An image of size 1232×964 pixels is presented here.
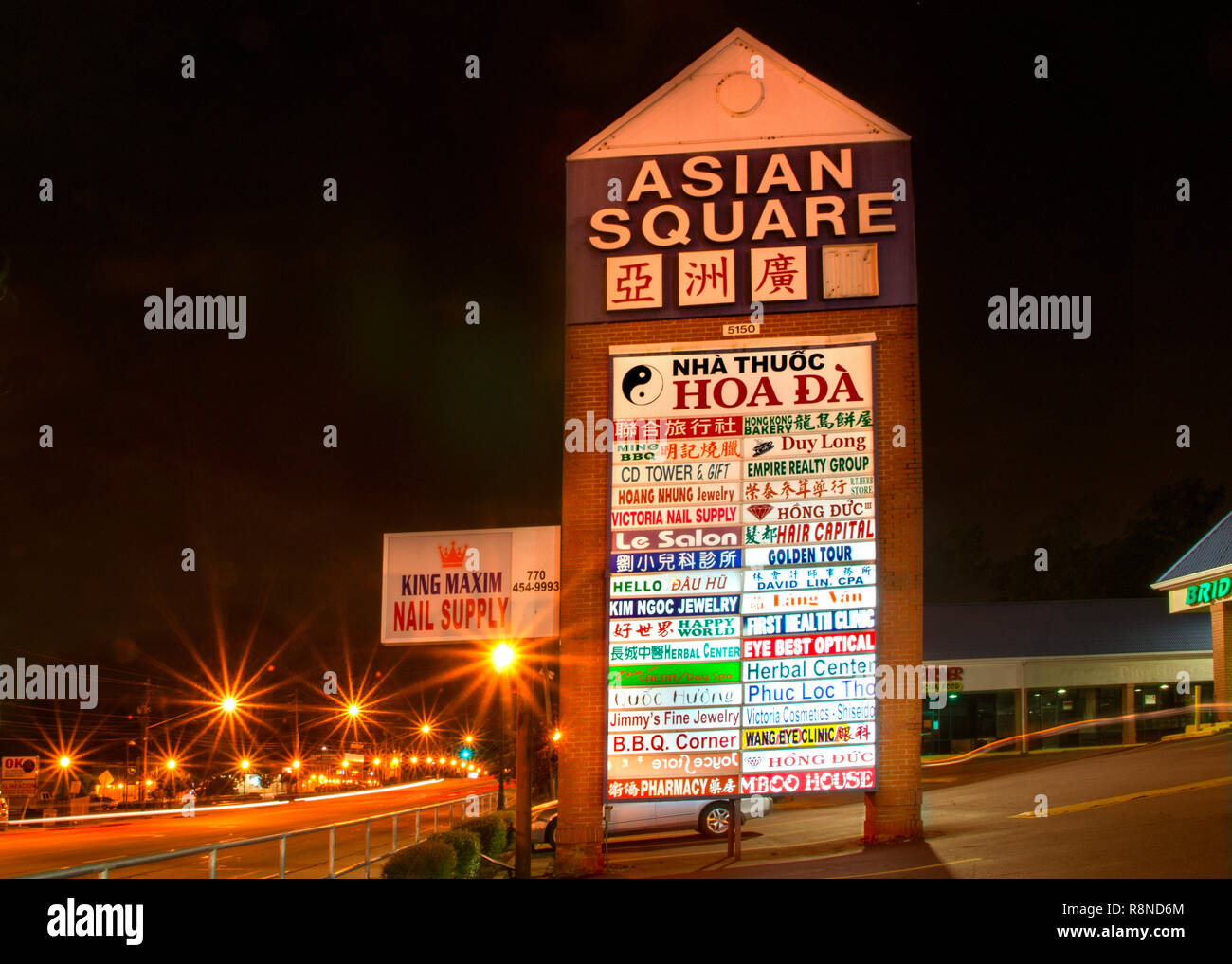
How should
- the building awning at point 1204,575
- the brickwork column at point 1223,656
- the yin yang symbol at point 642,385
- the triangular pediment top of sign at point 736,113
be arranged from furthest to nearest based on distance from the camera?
the brickwork column at point 1223,656 → the building awning at point 1204,575 → the triangular pediment top of sign at point 736,113 → the yin yang symbol at point 642,385

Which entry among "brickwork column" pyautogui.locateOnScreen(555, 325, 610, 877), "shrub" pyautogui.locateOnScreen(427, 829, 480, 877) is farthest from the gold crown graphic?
"shrub" pyautogui.locateOnScreen(427, 829, 480, 877)

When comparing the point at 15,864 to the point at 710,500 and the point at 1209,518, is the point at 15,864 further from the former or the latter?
the point at 1209,518

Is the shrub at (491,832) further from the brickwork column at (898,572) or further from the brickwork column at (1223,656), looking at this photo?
the brickwork column at (1223,656)

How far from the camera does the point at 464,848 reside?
16.9 m

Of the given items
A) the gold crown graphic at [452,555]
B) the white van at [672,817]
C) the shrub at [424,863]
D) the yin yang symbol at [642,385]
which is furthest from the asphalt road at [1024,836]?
the yin yang symbol at [642,385]

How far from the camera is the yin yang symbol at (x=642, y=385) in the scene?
663 inches

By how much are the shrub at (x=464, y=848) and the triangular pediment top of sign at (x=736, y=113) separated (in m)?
10.2

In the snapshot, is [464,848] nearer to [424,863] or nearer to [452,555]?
[424,863]

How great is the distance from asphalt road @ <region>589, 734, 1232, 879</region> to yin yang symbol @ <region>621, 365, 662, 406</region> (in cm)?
669

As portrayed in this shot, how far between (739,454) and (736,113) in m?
5.19

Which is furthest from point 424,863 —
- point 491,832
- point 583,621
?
point 491,832

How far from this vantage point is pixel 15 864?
2358 centimetres

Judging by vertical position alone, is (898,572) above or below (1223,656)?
above

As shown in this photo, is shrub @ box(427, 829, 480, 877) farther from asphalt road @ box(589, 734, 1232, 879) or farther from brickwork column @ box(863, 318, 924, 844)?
brickwork column @ box(863, 318, 924, 844)
